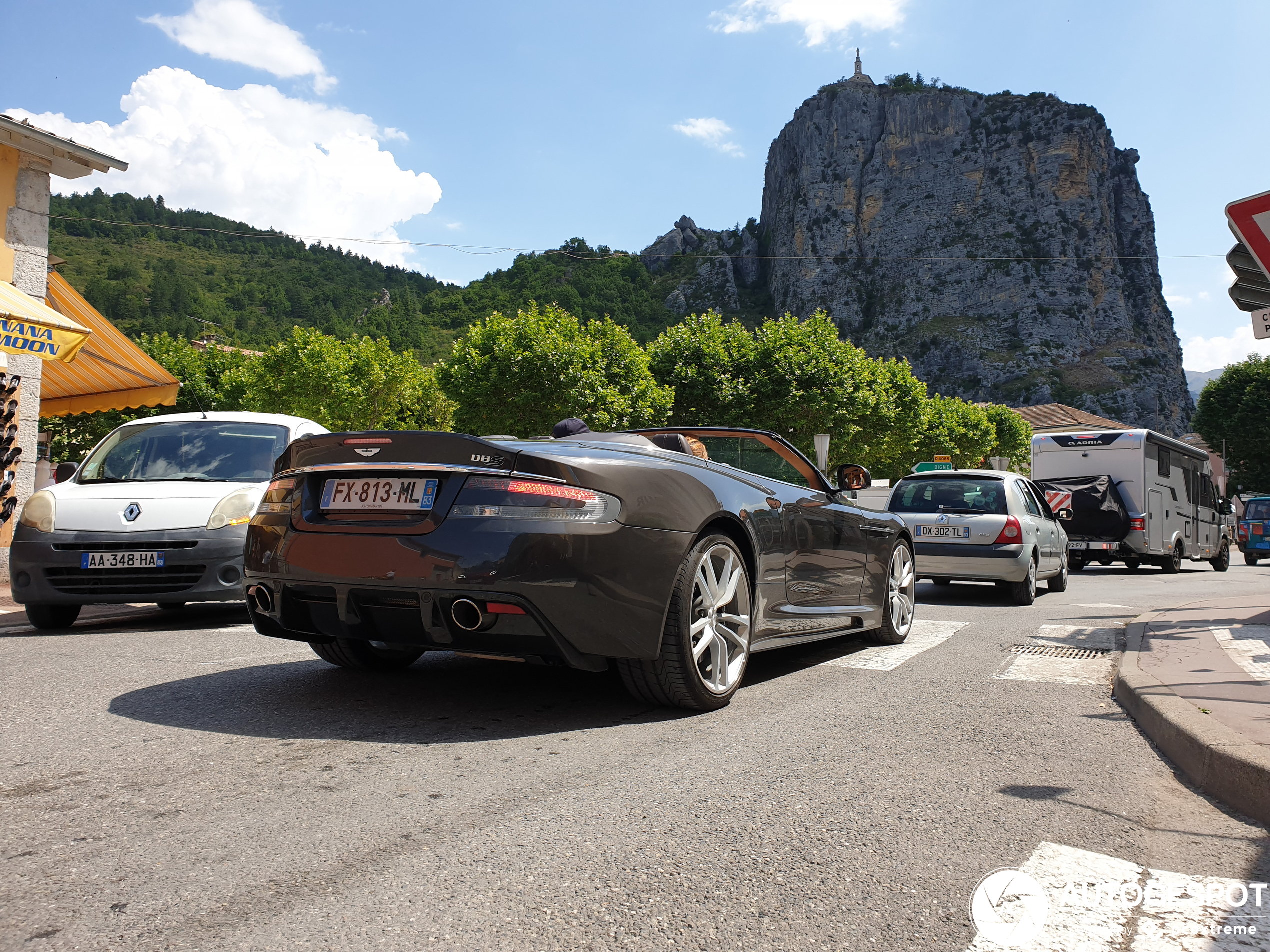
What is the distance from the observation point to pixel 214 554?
6.71m

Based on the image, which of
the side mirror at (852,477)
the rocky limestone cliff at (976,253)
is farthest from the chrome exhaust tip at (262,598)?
the rocky limestone cliff at (976,253)

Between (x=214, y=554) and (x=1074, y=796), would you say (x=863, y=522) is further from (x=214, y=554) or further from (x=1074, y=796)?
(x=214, y=554)

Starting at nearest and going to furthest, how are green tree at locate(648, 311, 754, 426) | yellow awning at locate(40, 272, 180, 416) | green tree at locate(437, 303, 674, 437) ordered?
yellow awning at locate(40, 272, 180, 416) → green tree at locate(437, 303, 674, 437) → green tree at locate(648, 311, 754, 426)

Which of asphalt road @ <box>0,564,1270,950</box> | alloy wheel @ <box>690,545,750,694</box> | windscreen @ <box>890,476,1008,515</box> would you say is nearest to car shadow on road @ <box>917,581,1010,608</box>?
windscreen @ <box>890,476,1008,515</box>

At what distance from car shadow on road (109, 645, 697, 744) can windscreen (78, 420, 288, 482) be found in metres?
3.02

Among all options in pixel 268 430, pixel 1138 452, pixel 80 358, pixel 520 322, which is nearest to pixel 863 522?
pixel 268 430

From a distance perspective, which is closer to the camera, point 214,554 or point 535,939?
point 535,939

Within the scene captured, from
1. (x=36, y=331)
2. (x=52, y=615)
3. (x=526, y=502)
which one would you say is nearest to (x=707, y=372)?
(x=36, y=331)

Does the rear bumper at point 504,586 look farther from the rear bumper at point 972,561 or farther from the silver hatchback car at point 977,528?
the silver hatchback car at point 977,528

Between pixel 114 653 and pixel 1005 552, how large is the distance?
8.77 m

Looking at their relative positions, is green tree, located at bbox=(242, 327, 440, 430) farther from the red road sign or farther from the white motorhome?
the red road sign

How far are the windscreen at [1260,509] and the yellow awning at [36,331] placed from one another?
30.9 m

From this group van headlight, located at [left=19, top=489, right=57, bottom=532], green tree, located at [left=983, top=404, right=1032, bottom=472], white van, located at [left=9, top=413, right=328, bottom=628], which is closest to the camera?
white van, located at [left=9, top=413, right=328, bottom=628]

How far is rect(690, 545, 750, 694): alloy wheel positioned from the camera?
4105mm
